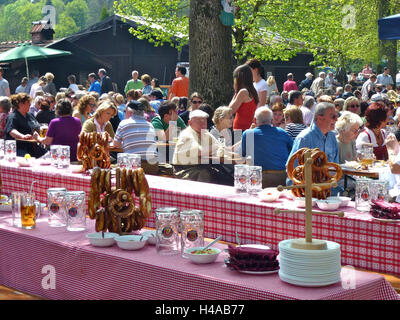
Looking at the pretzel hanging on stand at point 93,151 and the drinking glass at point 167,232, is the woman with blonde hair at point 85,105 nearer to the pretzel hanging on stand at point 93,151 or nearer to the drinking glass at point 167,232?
the pretzel hanging on stand at point 93,151

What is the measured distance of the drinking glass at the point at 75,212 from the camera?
3730 mm

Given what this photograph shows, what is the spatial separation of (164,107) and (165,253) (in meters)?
4.98

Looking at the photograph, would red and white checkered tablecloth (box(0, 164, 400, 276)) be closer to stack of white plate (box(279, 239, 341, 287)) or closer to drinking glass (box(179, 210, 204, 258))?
drinking glass (box(179, 210, 204, 258))

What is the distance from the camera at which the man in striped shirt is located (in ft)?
22.4

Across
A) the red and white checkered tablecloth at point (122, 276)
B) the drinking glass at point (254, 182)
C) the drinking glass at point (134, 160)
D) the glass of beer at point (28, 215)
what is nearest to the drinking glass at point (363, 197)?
the drinking glass at point (254, 182)

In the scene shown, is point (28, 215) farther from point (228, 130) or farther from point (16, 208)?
point (228, 130)

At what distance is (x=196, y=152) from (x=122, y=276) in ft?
9.89

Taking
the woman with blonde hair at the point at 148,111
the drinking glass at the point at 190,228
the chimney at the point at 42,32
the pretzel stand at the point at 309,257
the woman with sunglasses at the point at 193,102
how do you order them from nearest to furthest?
the pretzel stand at the point at 309,257
the drinking glass at the point at 190,228
the woman with blonde hair at the point at 148,111
the woman with sunglasses at the point at 193,102
the chimney at the point at 42,32

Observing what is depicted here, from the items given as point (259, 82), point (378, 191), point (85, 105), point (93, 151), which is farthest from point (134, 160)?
point (259, 82)

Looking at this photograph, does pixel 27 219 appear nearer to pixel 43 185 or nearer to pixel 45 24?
pixel 43 185

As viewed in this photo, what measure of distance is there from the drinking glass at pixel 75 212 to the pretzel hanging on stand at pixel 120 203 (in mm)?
170

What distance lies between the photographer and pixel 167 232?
3244 millimetres

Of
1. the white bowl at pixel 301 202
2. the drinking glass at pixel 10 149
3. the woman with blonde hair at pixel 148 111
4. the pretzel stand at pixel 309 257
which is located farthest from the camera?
the woman with blonde hair at pixel 148 111

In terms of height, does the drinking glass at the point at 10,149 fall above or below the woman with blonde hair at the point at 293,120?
below
